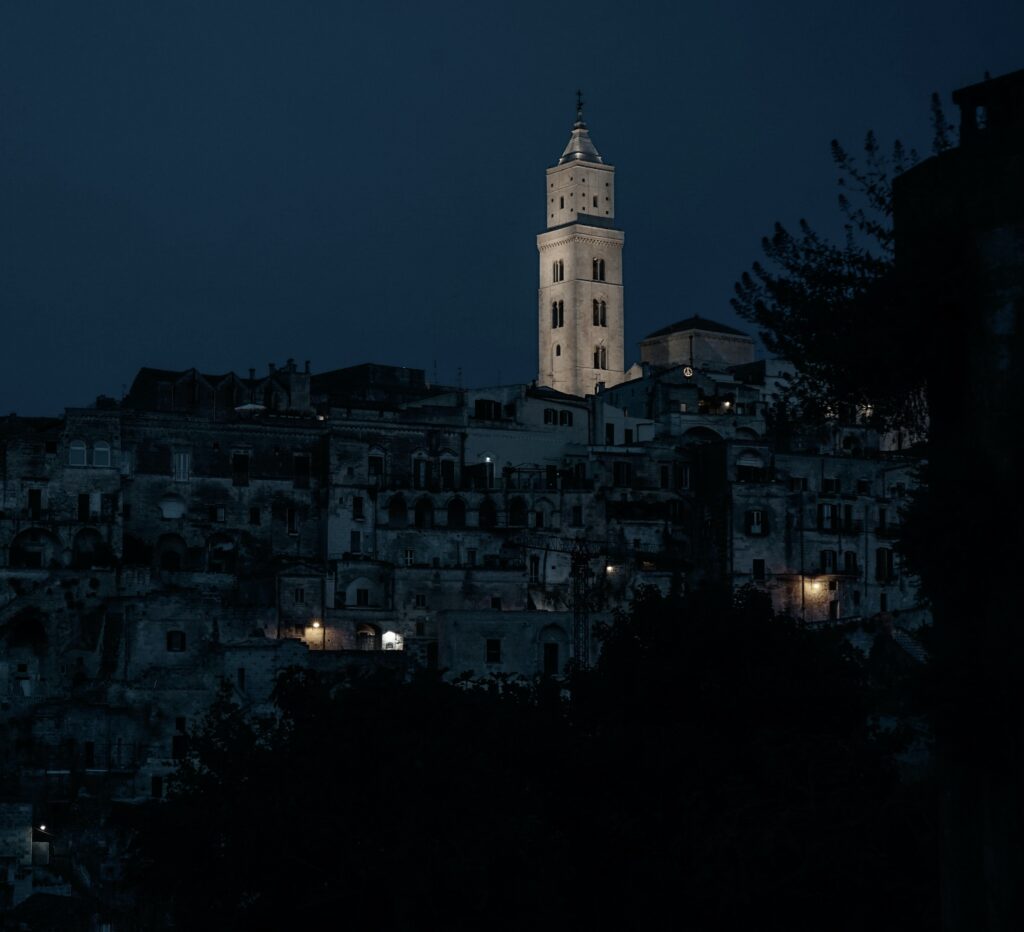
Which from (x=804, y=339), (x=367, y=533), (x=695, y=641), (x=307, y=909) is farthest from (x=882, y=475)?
(x=804, y=339)

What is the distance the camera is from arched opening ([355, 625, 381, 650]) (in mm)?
80000

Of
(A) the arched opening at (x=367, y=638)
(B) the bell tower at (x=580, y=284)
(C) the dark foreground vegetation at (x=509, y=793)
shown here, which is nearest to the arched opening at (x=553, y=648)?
(A) the arched opening at (x=367, y=638)

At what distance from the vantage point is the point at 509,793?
34.5m

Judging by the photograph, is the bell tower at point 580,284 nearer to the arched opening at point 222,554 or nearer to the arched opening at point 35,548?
the arched opening at point 222,554

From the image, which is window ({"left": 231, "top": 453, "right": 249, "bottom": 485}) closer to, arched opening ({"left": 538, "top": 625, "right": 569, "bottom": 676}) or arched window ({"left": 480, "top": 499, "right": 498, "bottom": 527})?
arched window ({"left": 480, "top": 499, "right": 498, "bottom": 527})

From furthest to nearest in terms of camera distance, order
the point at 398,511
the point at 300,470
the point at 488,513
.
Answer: the point at 488,513
the point at 398,511
the point at 300,470

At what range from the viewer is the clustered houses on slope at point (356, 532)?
74000 millimetres

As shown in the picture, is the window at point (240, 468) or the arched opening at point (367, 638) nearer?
the arched opening at point (367, 638)

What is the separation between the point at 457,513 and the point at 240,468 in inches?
415

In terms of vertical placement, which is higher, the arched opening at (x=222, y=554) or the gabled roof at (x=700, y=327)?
the gabled roof at (x=700, y=327)

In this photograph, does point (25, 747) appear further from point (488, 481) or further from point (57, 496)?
point (488, 481)

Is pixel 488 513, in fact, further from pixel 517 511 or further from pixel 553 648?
pixel 553 648

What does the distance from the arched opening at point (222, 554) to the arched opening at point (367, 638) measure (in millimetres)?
6899

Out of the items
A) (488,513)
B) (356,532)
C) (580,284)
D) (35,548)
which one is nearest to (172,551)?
(35,548)
